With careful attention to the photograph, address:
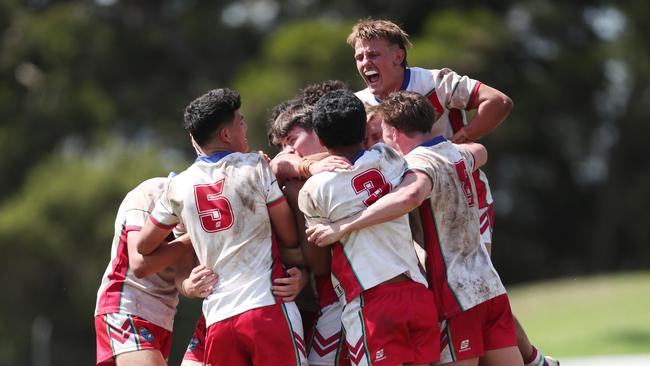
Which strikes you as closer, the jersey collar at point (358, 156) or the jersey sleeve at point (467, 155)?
the jersey collar at point (358, 156)

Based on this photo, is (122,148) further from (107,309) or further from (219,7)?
(107,309)

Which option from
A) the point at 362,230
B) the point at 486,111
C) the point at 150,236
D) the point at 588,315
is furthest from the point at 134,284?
the point at 588,315

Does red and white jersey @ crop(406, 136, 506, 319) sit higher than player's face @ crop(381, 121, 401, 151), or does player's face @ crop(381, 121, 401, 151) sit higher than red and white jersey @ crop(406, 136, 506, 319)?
player's face @ crop(381, 121, 401, 151)

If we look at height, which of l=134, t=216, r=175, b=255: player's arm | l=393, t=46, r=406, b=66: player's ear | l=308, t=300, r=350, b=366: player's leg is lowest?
l=308, t=300, r=350, b=366: player's leg

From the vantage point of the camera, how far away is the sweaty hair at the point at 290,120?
5.36 metres

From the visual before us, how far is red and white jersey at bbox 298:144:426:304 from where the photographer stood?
15.8ft

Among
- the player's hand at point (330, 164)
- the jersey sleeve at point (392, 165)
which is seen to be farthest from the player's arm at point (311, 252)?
the jersey sleeve at point (392, 165)

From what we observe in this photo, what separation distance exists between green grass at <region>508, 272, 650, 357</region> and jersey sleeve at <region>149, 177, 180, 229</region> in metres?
11.5

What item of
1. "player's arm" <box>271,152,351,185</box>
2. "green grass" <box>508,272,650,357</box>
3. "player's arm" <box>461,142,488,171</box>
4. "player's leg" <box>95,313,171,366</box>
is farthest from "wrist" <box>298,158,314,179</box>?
"green grass" <box>508,272,650,357</box>

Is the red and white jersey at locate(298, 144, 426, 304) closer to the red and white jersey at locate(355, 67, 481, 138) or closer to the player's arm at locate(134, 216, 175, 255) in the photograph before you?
the player's arm at locate(134, 216, 175, 255)

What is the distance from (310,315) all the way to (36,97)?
796 inches

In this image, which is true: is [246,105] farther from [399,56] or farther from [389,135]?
[389,135]

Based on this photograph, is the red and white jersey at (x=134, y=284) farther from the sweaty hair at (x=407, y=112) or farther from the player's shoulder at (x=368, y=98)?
the sweaty hair at (x=407, y=112)

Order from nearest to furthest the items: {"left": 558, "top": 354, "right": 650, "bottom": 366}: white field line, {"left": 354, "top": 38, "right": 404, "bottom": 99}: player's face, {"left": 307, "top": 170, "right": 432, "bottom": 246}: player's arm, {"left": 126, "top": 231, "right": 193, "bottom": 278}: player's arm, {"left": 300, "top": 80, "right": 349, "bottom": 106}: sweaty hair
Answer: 1. {"left": 307, "top": 170, "right": 432, "bottom": 246}: player's arm
2. {"left": 126, "top": 231, "right": 193, "bottom": 278}: player's arm
3. {"left": 300, "top": 80, "right": 349, "bottom": 106}: sweaty hair
4. {"left": 354, "top": 38, "right": 404, "bottom": 99}: player's face
5. {"left": 558, "top": 354, "right": 650, "bottom": 366}: white field line
